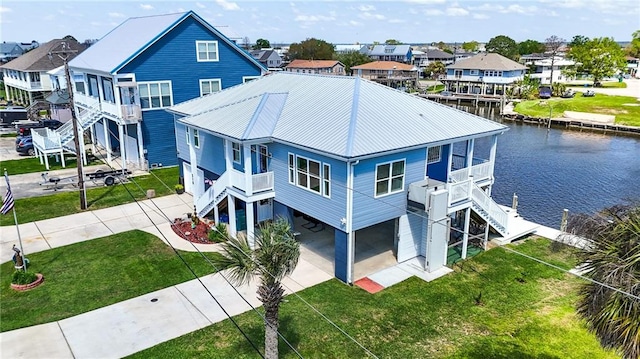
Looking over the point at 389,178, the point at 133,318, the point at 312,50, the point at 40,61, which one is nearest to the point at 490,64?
the point at 40,61

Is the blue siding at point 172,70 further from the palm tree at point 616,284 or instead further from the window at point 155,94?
the palm tree at point 616,284

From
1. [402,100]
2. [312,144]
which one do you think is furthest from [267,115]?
[402,100]

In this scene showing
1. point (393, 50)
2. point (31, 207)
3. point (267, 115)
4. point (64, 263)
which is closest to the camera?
point (64, 263)

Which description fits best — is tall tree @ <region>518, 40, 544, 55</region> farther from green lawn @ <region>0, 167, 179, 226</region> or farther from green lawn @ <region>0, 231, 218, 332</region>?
green lawn @ <region>0, 231, 218, 332</region>

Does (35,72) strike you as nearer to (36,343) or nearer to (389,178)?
(36,343)

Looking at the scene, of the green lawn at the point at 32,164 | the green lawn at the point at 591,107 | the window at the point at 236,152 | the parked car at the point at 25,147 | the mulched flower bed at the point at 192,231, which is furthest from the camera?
the green lawn at the point at 591,107

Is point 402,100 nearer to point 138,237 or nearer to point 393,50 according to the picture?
point 138,237

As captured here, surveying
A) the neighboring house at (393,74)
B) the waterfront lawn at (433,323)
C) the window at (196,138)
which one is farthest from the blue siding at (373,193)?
the neighboring house at (393,74)
